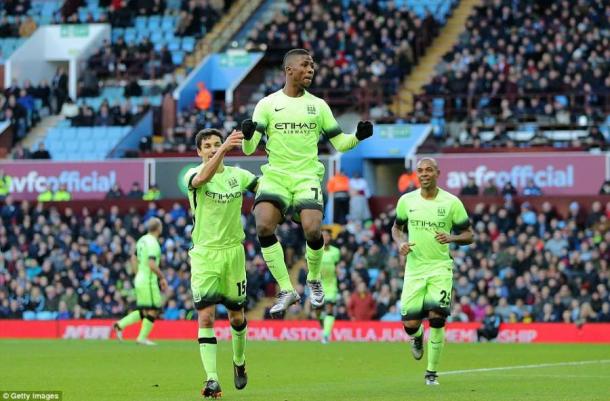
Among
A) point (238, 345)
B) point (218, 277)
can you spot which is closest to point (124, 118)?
point (238, 345)

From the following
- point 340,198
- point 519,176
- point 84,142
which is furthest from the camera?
point 84,142

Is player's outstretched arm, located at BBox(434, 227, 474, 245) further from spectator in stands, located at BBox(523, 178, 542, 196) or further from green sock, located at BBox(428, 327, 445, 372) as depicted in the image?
spectator in stands, located at BBox(523, 178, 542, 196)

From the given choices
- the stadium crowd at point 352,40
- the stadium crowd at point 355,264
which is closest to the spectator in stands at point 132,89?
the stadium crowd at point 352,40

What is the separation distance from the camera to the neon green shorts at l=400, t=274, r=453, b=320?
1884cm

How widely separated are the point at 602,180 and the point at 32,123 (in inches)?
796

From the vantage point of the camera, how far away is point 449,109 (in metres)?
42.4

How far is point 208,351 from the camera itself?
635 inches

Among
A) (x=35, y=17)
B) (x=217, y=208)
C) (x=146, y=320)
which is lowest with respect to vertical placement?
(x=146, y=320)

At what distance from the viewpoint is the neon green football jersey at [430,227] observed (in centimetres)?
1903

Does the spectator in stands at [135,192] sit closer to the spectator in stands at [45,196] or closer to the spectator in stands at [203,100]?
the spectator in stands at [45,196]

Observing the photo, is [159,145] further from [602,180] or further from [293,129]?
[293,129]

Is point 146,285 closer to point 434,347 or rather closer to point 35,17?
point 434,347

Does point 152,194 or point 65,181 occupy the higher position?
point 65,181

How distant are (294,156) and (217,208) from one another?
1057 millimetres
